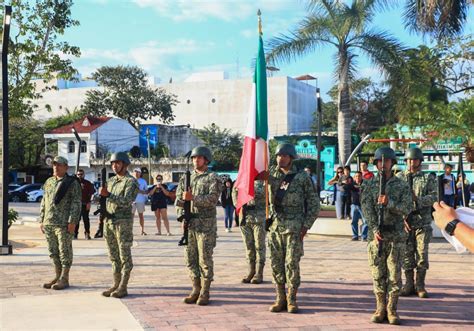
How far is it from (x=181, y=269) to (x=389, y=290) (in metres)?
4.49

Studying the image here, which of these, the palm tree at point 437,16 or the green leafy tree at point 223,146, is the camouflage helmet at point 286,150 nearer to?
the palm tree at point 437,16

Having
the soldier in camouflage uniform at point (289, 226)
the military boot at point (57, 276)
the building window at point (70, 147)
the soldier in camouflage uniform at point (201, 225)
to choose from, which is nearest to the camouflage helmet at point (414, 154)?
the soldier in camouflage uniform at point (289, 226)

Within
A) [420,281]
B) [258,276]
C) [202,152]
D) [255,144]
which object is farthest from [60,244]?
[420,281]

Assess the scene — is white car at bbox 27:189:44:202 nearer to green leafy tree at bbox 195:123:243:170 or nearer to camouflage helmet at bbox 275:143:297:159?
green leafy tree at bbox 195:123:243:170

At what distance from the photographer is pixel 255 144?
26.9ft

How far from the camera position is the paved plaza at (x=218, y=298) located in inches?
265

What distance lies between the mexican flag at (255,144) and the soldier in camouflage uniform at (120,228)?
54.9 inches

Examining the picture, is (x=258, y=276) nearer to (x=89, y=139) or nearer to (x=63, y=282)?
(x=63, y=282)

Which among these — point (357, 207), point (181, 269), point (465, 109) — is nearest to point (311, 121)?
point (465, 109)

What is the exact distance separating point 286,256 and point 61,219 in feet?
10.8

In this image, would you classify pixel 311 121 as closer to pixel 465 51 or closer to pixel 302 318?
pixel 465 51

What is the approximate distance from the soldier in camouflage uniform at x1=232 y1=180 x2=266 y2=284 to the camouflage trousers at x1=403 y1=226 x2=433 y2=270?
2143 mm

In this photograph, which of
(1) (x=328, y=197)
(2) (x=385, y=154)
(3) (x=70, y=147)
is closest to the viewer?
(2) (x=385, y=154)

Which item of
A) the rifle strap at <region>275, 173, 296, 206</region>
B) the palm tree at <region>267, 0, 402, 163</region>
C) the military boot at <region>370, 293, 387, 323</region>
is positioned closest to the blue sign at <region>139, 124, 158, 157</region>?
the palm tree at <region>267, 0, 402, 163</region>
